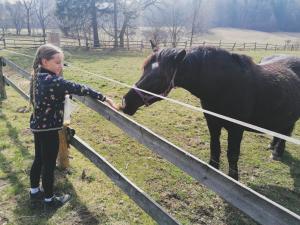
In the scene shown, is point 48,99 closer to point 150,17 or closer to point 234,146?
point 234,146

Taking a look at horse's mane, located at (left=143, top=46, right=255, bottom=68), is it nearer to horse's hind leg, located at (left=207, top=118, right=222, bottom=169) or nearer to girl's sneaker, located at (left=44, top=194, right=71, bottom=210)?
horse's hind leg, located at (left=207, top=118, right=222, bottom=169)

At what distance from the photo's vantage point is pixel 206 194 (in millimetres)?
3996

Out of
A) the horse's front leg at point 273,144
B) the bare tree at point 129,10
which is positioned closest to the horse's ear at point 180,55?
the horse's front leg at point 273,144

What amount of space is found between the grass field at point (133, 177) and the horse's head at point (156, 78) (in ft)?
4.06

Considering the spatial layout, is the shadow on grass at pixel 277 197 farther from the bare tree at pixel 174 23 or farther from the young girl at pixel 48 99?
the bare tree at pixel 174 23

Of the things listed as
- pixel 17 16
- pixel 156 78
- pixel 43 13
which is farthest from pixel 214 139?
pixel 43 13

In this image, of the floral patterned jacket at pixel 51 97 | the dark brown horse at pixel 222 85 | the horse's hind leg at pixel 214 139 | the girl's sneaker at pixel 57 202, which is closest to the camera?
the floral patterned jacket at pixel 51 97

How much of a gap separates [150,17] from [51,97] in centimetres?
4405

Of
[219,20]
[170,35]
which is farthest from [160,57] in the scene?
[219,20]

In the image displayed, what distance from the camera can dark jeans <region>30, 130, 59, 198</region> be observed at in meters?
3.10

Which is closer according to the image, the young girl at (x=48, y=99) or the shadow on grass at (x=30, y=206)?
the young girl at (x=48, y=99)

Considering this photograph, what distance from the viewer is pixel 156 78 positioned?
344 cm

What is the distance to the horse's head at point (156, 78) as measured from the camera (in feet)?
11.3

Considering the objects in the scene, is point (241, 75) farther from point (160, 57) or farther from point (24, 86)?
point (24, 86)
